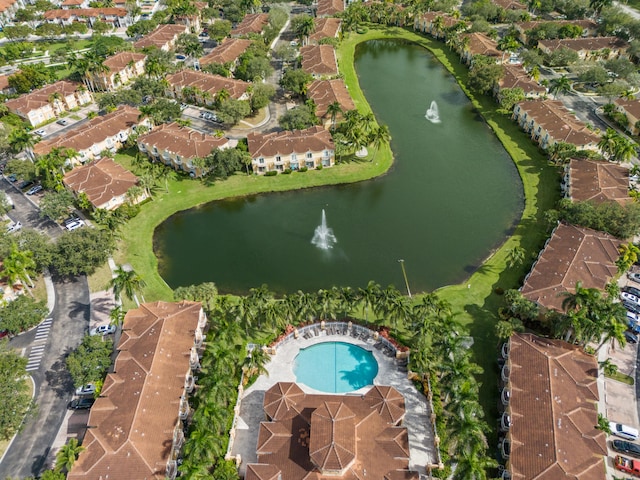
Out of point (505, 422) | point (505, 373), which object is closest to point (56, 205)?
point (505, 373)

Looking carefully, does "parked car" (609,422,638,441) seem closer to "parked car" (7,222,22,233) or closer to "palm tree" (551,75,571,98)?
"palm tree" (551,75,571,98)

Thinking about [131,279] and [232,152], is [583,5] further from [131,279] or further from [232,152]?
[131,279]

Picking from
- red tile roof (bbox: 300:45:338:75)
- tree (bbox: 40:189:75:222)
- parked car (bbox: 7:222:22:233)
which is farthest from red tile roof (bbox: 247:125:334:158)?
parked car (bbox: 7:222:22:233)

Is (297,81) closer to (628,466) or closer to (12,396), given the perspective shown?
(12,396)

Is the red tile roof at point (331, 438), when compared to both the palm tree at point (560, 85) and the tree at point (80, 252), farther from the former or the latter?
the palm tree at point (560, 85)

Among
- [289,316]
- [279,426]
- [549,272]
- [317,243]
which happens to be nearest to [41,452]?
[279,426]
